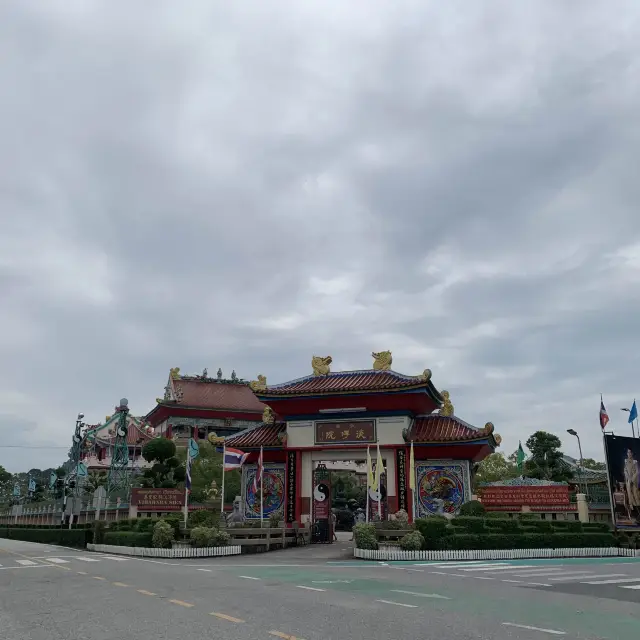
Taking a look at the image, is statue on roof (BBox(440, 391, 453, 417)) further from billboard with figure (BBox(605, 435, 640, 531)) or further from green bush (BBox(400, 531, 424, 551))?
green bush (BBox(400, 531, 424, 551))

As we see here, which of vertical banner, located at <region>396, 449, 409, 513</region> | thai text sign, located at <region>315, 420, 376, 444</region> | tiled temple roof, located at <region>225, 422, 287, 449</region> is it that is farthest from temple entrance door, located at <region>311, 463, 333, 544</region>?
vertical banner, located at <region>396, 449, 409, 513</region>

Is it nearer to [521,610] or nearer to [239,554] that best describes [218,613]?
[521,610]

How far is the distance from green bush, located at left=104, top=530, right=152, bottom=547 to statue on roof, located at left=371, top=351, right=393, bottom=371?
1574cm

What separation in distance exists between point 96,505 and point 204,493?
8.54m

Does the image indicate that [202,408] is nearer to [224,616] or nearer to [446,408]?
[446,408]

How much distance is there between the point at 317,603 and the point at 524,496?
80.1 ft

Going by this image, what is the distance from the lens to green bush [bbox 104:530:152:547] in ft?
90.7

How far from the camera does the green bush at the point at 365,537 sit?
2459 centimetres

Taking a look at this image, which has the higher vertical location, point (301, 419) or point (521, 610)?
point (301, 419)

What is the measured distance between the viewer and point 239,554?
27125 mm

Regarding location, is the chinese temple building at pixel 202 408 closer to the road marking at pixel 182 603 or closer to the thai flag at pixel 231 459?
the thai flag at pixel 231 459

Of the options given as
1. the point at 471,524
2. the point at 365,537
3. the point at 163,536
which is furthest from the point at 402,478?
the point at 163,536

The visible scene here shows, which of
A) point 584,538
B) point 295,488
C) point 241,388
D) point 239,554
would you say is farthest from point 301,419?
point 241,388

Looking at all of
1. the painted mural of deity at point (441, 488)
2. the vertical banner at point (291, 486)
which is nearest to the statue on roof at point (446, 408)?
the painted mural of deity at point (441, 488)
